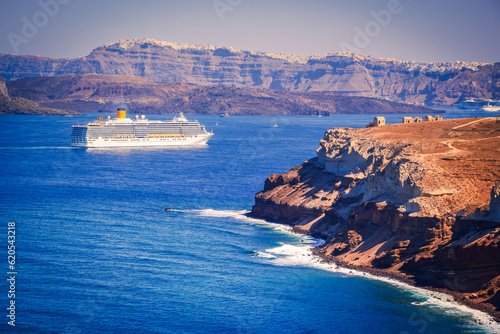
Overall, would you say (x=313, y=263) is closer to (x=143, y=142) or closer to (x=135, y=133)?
(x=143, y=142)

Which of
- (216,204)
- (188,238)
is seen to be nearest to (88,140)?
(216,204)

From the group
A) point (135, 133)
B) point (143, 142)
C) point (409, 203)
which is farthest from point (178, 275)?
point (135, 133)

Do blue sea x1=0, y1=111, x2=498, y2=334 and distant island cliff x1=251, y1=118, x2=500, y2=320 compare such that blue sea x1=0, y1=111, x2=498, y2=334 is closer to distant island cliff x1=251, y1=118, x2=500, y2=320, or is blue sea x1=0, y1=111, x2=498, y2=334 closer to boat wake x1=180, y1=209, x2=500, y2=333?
boat wake x1=180, y1=209, x2=500, y2=333

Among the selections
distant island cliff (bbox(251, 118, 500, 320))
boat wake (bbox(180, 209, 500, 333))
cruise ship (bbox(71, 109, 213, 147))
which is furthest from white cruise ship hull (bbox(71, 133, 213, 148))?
distant island cliff (bbox(251, 118, 500, 320))

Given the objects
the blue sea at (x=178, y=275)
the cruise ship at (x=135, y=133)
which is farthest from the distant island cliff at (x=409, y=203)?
the cruise ship at (x=135, y=133)

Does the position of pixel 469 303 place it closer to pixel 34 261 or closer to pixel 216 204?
pixel 34 261
